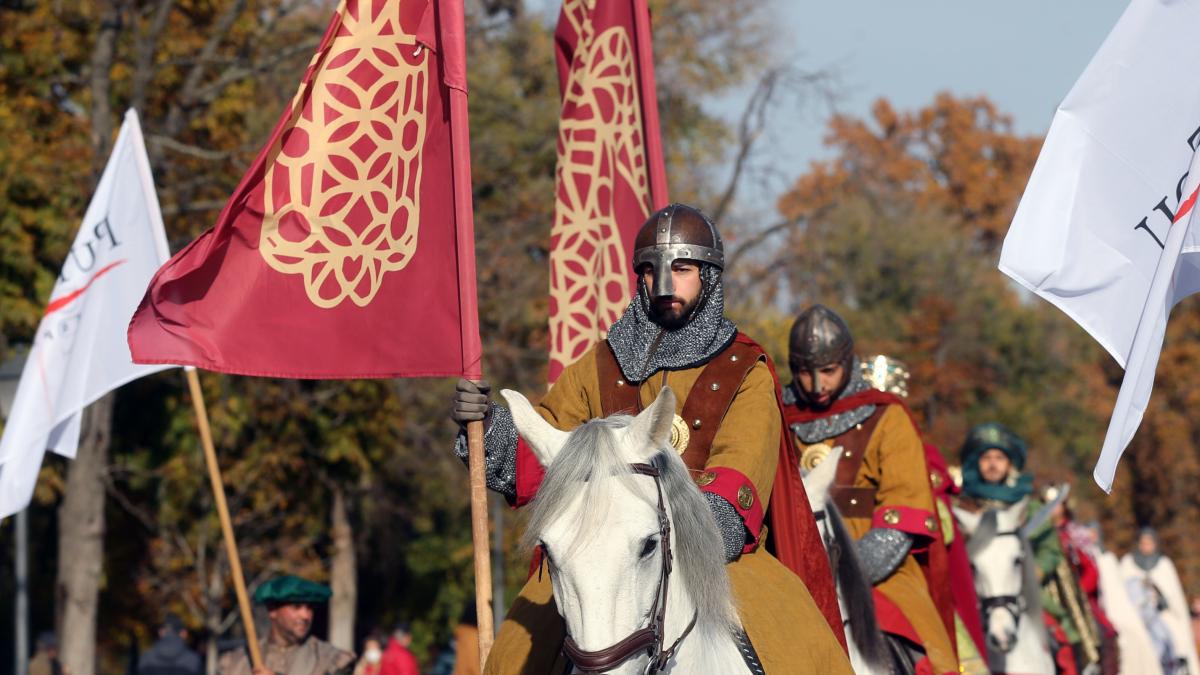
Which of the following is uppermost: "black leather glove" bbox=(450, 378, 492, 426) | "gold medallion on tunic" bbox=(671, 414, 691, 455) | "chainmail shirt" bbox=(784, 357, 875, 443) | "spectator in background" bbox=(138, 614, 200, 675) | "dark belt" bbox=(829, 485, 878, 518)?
"chainmail shirt" bbox=(784, 357, 875, 443)

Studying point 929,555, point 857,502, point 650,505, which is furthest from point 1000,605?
point 650,505

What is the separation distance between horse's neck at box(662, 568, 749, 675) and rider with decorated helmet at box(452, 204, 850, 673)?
327 mm

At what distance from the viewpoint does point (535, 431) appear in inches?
210

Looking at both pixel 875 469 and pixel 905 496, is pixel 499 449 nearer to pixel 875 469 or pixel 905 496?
pixel 905 496

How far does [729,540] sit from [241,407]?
17.5 meters

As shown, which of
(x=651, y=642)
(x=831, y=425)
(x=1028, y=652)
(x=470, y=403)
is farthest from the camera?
(x=1028, y=652)

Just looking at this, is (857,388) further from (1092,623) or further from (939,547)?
(1092,623)

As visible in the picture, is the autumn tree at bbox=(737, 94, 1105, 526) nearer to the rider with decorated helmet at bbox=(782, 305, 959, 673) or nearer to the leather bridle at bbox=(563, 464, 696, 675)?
the rider with decorated helmet at bbox=(782, 305, 959, 673)

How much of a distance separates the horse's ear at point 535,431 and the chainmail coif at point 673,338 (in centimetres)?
107

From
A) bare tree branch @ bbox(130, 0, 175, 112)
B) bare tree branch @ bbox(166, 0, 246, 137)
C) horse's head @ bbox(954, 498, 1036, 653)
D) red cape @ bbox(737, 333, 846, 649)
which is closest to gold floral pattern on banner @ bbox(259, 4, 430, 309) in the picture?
red cape @ bbox(737, 333, 846, 649)

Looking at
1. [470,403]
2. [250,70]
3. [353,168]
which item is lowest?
[470,403]

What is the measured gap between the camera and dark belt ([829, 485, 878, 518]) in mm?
9070

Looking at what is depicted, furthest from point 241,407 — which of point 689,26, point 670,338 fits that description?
point 670,338

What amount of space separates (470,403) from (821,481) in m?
2.00
